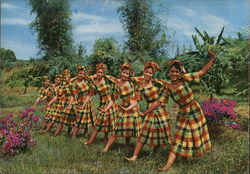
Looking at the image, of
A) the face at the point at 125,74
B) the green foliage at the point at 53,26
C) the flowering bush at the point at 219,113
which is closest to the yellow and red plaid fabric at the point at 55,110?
the face at the point at 125,74

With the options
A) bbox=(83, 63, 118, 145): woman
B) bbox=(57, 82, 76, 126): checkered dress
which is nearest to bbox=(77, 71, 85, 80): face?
bbox=(57, 82, 76, 126): checkered dress

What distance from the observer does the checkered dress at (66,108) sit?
7.70m

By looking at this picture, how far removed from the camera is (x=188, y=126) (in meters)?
5.08

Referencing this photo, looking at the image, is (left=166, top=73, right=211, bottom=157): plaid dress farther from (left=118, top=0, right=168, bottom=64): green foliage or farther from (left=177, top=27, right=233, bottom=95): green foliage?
(left=118, top=0, right=168, bottom=64): green foliage

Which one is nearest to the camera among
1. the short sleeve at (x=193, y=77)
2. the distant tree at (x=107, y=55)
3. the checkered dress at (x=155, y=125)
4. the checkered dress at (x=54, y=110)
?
the short sleeve at (x=193, y=77)

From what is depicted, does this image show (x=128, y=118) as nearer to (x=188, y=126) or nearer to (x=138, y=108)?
(x=138, y=108)

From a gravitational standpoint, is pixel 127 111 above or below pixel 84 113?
above

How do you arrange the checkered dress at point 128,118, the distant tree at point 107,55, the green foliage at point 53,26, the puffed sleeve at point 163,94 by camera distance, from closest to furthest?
the puffed sleeve at point 163,94, the checkered dress at point 128,118, the distant tree at point 107,55, the green foliage at point 53,26

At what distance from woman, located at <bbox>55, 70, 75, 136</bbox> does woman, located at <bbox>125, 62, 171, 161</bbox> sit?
2686 mm

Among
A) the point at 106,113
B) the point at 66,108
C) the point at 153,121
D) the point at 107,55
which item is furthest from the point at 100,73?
the point at 107,55

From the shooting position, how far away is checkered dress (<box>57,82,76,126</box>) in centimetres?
770

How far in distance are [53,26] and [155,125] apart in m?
Result: 17.6

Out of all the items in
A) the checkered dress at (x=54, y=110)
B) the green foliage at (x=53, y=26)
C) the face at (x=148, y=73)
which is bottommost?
the checkered dress at (x=54, y=110)

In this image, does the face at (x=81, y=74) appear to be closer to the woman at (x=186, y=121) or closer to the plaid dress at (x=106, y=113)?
the plaid dress at (x=106, y=113)
